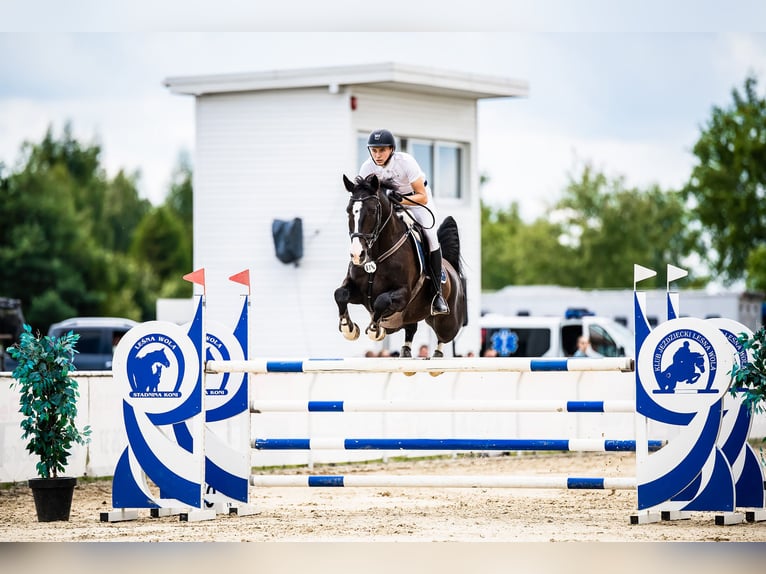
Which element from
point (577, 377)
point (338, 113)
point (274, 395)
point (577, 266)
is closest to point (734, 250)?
point (577, 266)

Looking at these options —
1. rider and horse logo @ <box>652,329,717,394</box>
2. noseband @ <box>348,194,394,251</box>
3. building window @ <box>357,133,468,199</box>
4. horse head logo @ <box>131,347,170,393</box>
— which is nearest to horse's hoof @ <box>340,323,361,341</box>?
noseband @ <box>348,194,394,251</box>

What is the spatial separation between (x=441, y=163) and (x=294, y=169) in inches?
116

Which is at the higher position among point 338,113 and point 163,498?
point 338,113

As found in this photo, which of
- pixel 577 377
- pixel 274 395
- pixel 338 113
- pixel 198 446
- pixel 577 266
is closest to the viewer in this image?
pixel 198 446

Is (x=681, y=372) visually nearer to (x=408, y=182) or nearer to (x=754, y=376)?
(x=754, y=376)

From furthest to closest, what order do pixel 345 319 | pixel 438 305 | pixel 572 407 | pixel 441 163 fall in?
pixel 441 163
pixel 438 305
pixel 572 407
pixel 345 319

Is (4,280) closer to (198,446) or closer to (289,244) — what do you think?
(289,244)

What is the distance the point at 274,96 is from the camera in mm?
20953

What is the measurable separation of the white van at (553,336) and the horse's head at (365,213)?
11.0 metres

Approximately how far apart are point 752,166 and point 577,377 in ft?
93.6

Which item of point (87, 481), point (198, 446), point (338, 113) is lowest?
point (87, 481)

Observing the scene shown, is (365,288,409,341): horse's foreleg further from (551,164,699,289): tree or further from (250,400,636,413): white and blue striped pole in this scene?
(551,164,699,289): tree

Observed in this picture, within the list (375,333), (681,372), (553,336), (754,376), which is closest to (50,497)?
(375,333)

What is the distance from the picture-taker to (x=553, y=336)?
1958 centimetres
